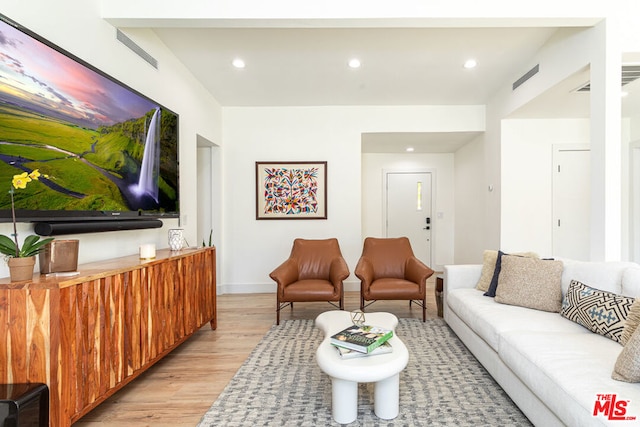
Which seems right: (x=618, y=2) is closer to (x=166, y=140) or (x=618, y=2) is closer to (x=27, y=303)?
(x=166, y=140)

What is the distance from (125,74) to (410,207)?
513 cm

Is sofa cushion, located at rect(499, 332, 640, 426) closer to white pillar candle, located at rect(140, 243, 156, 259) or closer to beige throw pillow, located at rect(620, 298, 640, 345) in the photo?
beige throw pillow, located at rect(620, 298, 640, 345)

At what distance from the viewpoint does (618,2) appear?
2.29 m

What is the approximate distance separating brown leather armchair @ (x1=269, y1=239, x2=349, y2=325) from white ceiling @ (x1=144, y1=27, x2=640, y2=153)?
1969mm

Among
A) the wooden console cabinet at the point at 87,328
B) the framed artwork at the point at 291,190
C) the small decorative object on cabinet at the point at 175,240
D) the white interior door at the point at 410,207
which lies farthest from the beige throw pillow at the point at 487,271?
the white interior door at the point at 410,207

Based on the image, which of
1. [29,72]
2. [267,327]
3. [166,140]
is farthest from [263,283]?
[29,72]

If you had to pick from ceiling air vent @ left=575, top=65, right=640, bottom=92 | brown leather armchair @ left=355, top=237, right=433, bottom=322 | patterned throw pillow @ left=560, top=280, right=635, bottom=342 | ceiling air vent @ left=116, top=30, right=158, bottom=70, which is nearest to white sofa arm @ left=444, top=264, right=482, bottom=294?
brown leather armchair @ left=355, top=237, right=433, bottom=322

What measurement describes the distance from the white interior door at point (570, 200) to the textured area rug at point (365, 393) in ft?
8.82

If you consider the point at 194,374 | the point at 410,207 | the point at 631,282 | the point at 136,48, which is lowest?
the point at 194,374

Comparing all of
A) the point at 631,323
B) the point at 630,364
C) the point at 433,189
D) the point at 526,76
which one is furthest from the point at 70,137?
the point at 433,189

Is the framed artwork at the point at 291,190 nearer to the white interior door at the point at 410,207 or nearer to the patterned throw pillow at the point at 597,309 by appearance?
the white interior door at the point at 410,207

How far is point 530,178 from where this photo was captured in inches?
161

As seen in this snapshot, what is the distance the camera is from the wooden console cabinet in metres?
1.35

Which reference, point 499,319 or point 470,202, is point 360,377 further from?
point 470,202
